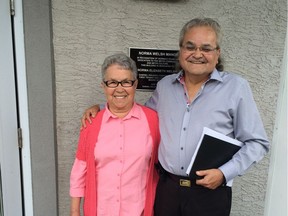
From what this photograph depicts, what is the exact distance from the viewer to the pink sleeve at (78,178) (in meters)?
1.98

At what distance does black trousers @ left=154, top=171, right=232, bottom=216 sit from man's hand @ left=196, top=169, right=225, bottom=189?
78 millimetres

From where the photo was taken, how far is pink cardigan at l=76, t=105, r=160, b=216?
6.23ft

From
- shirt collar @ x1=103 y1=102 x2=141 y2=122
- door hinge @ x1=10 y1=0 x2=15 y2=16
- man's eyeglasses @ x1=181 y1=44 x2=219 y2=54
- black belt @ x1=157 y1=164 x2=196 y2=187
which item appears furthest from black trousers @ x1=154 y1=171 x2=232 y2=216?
door hinge @ x1=10 y1=0 x2=15 y2=16

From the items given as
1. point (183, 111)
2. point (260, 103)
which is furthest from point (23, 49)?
point (260, 103)

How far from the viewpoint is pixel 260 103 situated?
2.54m

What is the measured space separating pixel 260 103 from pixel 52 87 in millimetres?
1866

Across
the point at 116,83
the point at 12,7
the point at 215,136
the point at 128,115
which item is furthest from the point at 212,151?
the point at 12,7

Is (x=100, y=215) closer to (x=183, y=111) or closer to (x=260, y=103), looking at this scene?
(x=183, y=111)

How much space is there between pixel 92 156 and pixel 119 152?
0.63 feet

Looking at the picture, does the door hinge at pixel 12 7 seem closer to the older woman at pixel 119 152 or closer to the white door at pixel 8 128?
the white door at pixel 8 128

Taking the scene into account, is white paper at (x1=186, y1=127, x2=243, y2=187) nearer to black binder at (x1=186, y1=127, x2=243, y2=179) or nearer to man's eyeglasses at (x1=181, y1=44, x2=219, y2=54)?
black binder at (x1=186, y1=127, x2=243, y2=179)

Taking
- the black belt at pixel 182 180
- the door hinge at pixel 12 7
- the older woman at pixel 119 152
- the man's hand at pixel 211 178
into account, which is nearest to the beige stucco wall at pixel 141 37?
the door hinge at pixel 12 7

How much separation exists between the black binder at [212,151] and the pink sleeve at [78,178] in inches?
29.5

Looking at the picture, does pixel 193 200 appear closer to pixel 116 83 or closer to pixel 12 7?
pixel 116 83
